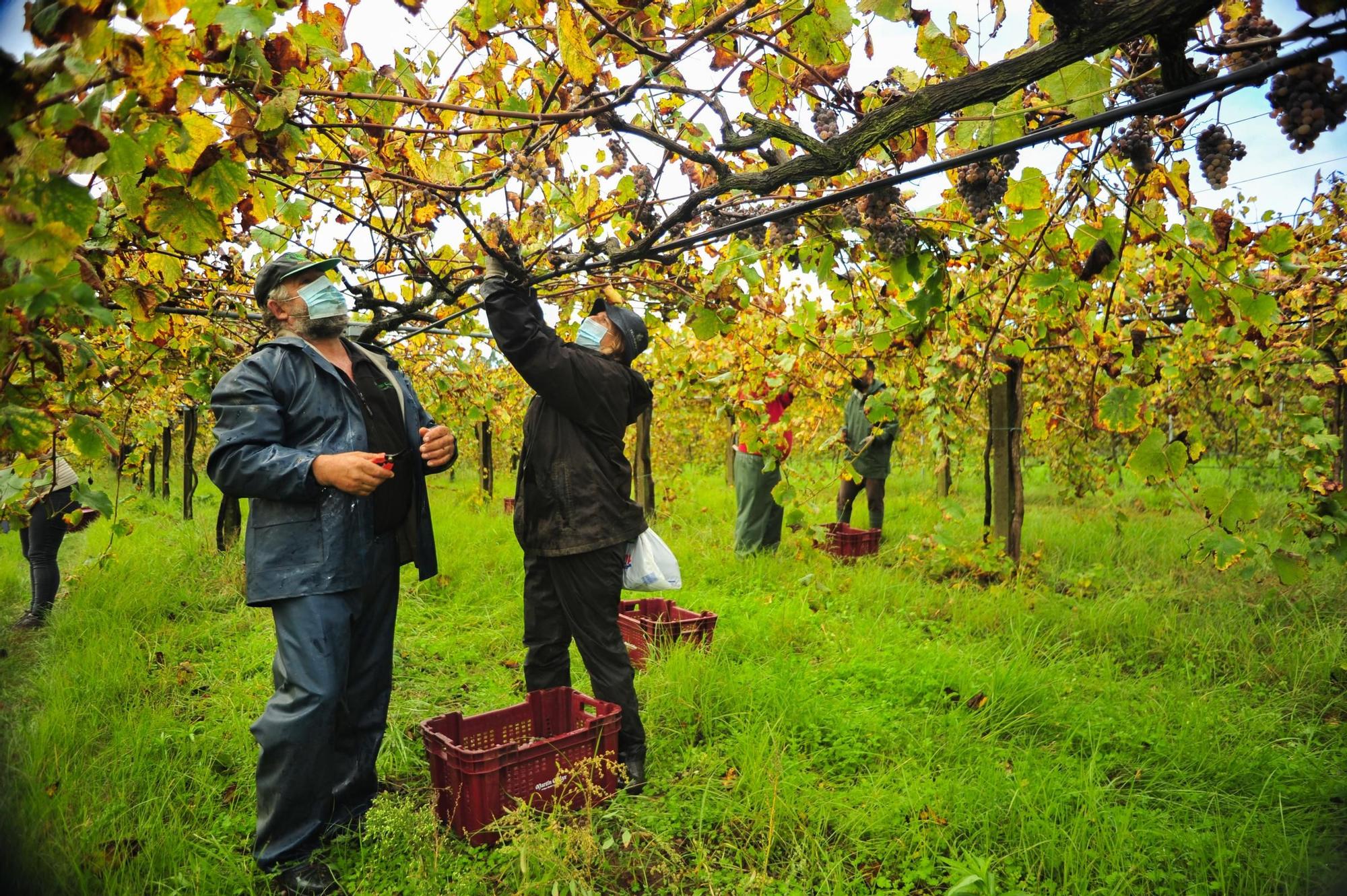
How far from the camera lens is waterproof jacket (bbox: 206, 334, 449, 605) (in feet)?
6.86

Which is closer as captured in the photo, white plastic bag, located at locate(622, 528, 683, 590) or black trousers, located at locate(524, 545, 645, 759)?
black trousers, located at locate(524, 545, 645, 759)

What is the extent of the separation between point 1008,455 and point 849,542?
1.42m

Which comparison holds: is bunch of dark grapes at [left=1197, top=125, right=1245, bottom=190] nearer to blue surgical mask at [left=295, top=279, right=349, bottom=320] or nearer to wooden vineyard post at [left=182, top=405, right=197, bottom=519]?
blue surgical mask at [left=295, top=279, right=349, bottom=320]

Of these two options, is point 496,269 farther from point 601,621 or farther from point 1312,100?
point 1312,100

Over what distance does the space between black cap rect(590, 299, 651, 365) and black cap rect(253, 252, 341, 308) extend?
3.23 ft

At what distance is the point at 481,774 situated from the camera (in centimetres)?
226

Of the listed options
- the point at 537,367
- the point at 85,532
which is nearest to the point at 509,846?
the point at 537,367

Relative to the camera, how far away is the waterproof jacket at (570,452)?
257 cm

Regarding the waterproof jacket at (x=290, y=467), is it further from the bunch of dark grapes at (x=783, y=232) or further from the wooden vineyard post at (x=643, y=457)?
the wooden vineyard post at (x=643, y=457)

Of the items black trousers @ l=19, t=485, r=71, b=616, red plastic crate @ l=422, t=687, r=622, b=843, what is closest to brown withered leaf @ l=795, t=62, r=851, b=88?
red plastic crate @ l=422, t=687, r=622, b=843

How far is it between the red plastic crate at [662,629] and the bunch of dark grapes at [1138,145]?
107 inches

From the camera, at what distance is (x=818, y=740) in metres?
2.94

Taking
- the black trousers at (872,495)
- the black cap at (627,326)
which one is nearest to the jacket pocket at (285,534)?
the black cap at (627,326)

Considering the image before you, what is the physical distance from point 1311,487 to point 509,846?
3.96 metres
